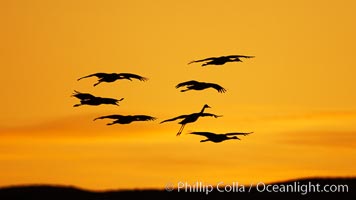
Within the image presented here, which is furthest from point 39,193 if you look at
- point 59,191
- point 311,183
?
Answer: point 311,183

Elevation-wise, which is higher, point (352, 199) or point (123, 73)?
point (123, 73)

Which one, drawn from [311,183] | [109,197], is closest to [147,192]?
[109,197]

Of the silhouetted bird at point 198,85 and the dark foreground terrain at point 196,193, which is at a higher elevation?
the silhouetted bird at point 198,85

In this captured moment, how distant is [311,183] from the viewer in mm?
117438

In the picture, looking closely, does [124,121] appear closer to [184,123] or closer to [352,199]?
[184,123]

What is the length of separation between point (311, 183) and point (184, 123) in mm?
9083

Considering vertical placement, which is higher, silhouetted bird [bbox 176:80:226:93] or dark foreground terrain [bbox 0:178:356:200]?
silhouetted bird [bbox 176:80:226:93]

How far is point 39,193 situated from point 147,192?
667 centimetres

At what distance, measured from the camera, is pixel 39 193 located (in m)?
115

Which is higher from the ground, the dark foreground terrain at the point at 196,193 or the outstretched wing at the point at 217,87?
the outstretched wing at the point at 217,87

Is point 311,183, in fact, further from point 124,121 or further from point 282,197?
point 124,121

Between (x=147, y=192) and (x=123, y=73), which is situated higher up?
(x=123, y=73)

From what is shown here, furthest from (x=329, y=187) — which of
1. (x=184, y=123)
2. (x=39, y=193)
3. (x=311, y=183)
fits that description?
(x=39, y=193)

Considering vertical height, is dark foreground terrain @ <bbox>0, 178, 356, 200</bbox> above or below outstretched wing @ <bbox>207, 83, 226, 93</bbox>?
below
